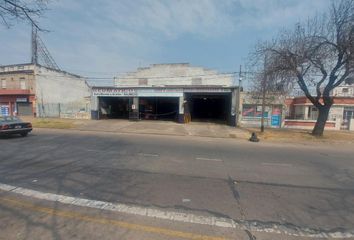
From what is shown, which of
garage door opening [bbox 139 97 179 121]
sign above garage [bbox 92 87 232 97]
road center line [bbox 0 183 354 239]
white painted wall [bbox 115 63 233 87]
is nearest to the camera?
road center line [bbox 0 183 354 239]

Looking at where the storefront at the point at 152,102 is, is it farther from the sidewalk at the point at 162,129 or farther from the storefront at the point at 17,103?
the storefront at the point at 17,103

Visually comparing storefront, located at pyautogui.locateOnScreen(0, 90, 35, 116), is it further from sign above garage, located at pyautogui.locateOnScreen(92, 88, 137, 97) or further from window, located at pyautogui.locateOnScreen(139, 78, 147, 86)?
window, located at pyautogui.locateOnScreen(139, 78, 147, 86)

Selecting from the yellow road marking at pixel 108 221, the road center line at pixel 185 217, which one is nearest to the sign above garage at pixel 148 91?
the road center line at pixel 185 217

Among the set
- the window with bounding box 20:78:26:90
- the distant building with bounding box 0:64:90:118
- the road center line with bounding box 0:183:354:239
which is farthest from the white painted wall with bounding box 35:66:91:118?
the road center line with bounding box 0:183:354:239

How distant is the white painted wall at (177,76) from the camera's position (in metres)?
35.9

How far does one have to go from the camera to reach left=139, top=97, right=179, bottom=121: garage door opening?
30370 millimetres

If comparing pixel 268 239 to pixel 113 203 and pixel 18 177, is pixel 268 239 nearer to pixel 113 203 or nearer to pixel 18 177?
pixel 113 203

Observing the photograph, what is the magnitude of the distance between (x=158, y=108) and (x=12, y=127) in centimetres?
2148

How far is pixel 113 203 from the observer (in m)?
4.28

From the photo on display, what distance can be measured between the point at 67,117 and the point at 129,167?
25.7 meters

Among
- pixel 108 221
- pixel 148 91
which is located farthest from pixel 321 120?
pixel 108 221

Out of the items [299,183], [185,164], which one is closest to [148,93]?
[185,164]

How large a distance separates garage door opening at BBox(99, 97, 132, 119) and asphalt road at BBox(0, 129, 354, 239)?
2003 centimetres

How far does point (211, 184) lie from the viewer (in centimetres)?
557
